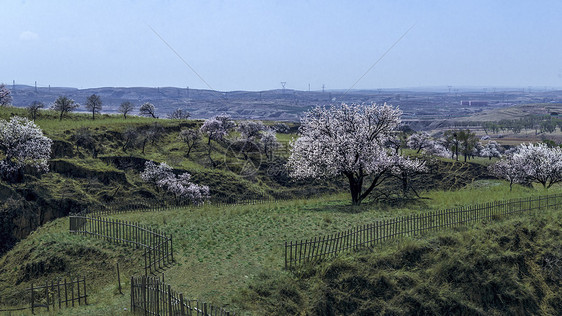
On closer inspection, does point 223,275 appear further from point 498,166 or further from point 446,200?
point 498,166

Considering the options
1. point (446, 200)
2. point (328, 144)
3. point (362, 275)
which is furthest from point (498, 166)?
point (362, 275)

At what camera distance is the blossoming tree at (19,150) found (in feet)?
146

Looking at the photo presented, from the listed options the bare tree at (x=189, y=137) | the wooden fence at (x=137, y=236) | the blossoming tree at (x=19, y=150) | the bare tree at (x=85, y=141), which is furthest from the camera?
the bare tree at (x=189, y=137)

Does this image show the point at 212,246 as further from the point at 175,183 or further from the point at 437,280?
the point at 175,183

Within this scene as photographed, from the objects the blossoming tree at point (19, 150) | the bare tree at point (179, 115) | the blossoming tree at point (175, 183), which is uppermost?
the bare tree at point (179, 115)

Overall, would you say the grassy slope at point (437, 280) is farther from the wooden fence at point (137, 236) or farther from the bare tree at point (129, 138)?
the bare tree at point (129, 138)

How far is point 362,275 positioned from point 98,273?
12.7 m

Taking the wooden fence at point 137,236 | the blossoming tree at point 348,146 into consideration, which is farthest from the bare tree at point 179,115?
the wooden fence at point 137,236

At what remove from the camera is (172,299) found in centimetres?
1523

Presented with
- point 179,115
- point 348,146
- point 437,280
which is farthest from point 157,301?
point 179,115

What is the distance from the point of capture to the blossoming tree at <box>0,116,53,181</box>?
44375 mm

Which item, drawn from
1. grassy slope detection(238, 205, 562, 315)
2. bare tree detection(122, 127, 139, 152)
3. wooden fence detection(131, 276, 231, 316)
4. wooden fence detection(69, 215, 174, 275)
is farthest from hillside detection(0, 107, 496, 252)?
grassy slope detection(238, 205, 562, 315)

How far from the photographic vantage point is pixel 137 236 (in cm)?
2398

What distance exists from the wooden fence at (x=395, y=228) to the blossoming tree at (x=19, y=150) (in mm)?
34022
